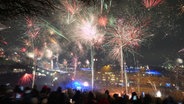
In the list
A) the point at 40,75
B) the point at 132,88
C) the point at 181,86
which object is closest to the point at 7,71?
the point at 40,75

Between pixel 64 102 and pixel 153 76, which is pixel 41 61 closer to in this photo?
pixel 153 76

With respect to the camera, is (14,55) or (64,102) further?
(14,55)

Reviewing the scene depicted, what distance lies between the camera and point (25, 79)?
74.9 m

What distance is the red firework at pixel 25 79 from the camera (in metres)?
71.8

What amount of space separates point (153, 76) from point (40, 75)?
43.5 metres

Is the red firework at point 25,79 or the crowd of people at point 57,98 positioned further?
the red firework at point 25,79

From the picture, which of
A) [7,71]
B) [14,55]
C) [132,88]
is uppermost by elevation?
[14,55]

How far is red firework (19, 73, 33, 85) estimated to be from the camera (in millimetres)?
71812

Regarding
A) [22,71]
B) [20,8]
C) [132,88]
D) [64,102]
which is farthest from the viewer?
[22,71]

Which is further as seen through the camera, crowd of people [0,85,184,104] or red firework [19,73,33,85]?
red firework [19,73,33,85]

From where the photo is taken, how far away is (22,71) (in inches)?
3022

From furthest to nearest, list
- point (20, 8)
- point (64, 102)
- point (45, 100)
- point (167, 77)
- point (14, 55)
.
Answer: point (14, 55) < point (167, 77) < point (64, 102) < point (45, 100) < point (20, 8)

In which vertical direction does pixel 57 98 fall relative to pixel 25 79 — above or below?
below

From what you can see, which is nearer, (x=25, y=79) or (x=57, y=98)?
(x=57, y=98)
